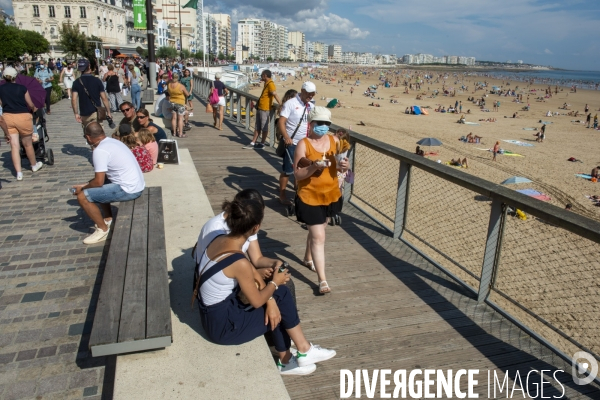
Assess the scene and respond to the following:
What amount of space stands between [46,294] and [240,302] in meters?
2.09

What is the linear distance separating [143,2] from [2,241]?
13.3 meters

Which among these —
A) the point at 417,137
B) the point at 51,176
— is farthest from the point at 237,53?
the point at 51,176

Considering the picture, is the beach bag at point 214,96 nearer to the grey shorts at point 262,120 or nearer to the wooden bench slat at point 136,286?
the grey shorts at point 262,120

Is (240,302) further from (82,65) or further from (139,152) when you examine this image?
(82,65)

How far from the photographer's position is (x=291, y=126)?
6066mm

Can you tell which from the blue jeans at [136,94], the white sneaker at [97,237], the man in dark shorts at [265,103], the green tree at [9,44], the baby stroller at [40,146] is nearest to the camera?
the white sneaker at [97,237]

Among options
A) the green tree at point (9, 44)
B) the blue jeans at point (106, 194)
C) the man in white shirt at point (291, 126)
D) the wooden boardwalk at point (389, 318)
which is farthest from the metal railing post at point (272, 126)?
the green tree at point (9, 44)

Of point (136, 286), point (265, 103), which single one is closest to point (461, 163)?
point (265, 103)

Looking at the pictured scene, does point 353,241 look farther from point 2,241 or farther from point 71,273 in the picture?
point 2,241

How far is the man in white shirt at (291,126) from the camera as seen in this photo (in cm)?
590

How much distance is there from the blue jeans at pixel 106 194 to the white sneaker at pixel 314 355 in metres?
2.86

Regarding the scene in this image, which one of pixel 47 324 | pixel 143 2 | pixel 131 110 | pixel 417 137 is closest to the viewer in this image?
pixel 47 324

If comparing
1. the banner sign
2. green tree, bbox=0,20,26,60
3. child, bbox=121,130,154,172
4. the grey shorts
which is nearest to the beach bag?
the grey shorts

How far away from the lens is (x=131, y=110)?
23.4 feet
